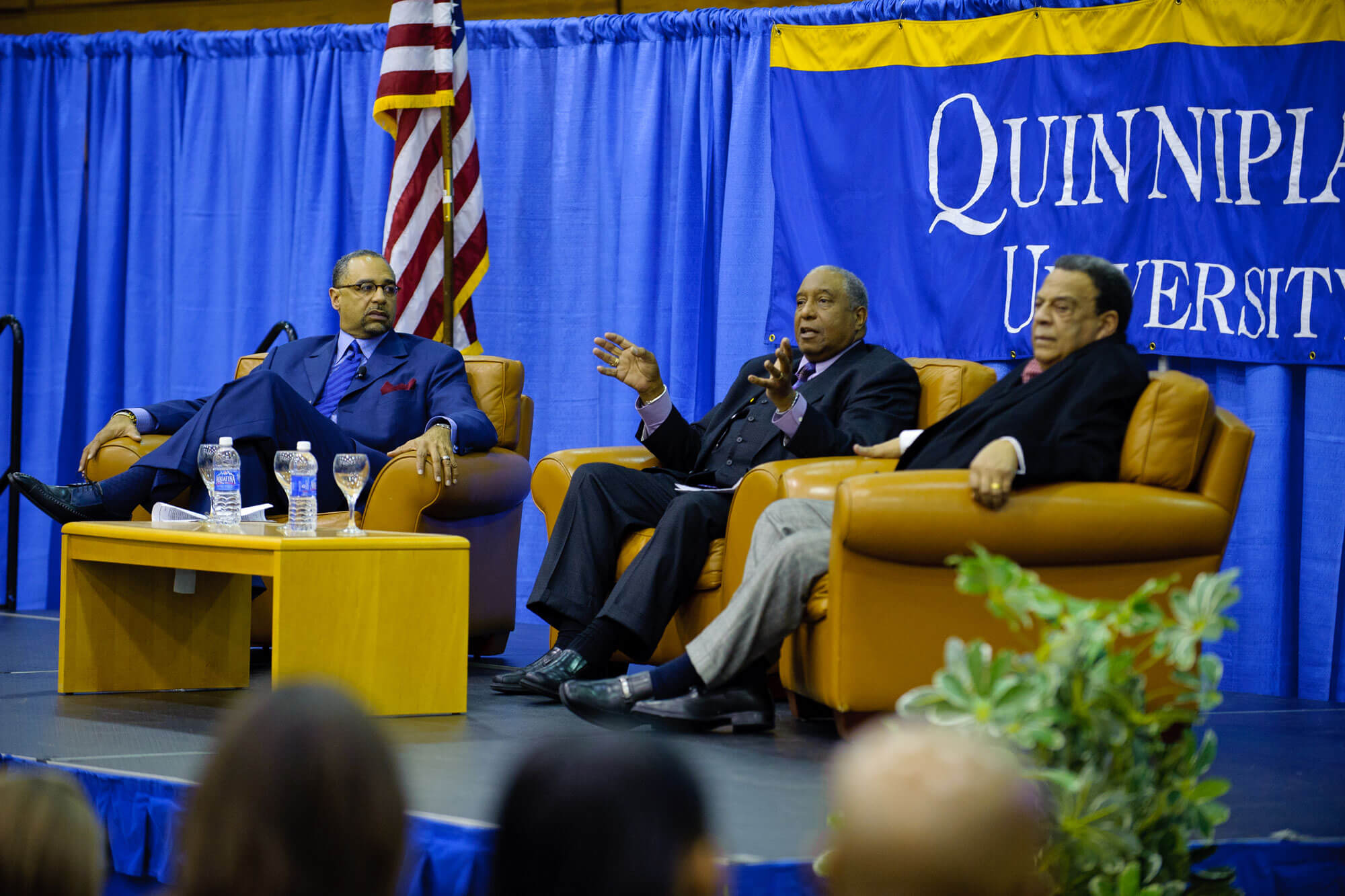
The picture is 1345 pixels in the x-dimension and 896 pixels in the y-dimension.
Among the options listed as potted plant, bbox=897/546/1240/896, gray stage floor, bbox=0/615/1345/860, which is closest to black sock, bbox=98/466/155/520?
gray stage floor, bbox=0/615/1345/860

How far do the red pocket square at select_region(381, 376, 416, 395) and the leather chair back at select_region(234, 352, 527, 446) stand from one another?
6.3 inches

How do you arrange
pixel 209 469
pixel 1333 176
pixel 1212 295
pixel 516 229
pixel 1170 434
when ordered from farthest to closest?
1. pixel 516 229
2. pixel 1212 295
3. pixel 1333 176
4. pixel 209 469
5. pixel 1170 434

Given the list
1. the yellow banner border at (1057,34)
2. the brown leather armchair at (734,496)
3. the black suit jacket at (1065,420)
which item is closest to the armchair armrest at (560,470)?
the brown leather armchair at (734,496)

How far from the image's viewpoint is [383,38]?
507 cm

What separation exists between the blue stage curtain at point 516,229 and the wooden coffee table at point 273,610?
178cm

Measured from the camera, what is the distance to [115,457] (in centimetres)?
379

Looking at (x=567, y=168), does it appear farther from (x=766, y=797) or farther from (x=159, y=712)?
(x=766, y=797)

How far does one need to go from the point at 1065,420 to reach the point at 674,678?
910mm

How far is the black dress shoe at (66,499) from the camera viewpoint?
3346 millimetres

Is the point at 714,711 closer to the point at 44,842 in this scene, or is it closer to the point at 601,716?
the point at 601,716

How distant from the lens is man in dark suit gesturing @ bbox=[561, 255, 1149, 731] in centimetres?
266

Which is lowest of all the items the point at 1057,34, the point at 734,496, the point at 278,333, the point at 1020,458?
the point at 734,496

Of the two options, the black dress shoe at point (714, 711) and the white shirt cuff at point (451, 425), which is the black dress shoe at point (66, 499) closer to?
the white shirt cuff at point (451, 425)

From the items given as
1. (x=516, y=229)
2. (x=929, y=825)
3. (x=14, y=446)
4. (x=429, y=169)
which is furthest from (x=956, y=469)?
(x=14, y=446)
